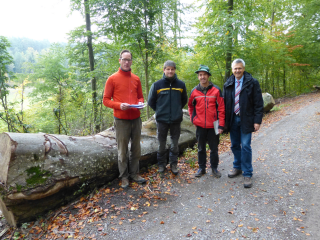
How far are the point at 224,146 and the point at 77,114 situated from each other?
5.87m

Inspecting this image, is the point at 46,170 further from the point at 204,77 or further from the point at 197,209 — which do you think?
the point at 204,77

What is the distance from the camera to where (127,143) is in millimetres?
3613

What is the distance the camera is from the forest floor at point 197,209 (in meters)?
2.55

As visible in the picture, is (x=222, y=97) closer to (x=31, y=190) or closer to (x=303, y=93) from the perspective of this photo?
(x=31, y=190)

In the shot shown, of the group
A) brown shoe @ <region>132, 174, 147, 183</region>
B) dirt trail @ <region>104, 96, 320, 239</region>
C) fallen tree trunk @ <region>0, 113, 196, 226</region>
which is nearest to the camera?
dirt trail @ <region>104, 96, 320, 239</region>

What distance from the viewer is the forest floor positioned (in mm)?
2547

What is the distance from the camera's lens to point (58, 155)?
10.5ft

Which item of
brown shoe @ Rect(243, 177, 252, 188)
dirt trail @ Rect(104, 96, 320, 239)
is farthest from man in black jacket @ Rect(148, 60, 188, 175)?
brown shoe @ Rect(243, 177, 252, 188)

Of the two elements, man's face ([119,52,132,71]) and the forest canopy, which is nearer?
man's face ([119,52,132,71])

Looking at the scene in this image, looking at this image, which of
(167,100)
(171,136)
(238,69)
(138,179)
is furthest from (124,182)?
(238,69)

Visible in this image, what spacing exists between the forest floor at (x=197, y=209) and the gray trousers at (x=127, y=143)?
332 mm

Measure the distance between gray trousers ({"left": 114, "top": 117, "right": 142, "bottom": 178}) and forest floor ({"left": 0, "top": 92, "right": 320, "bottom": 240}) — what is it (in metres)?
0.33

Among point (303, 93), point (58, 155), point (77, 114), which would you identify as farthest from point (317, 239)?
point (303, 93)

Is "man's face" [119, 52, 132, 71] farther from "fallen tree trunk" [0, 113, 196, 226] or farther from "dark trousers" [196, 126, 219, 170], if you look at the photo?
"dark trousers" [196, 126, 219, 170]
